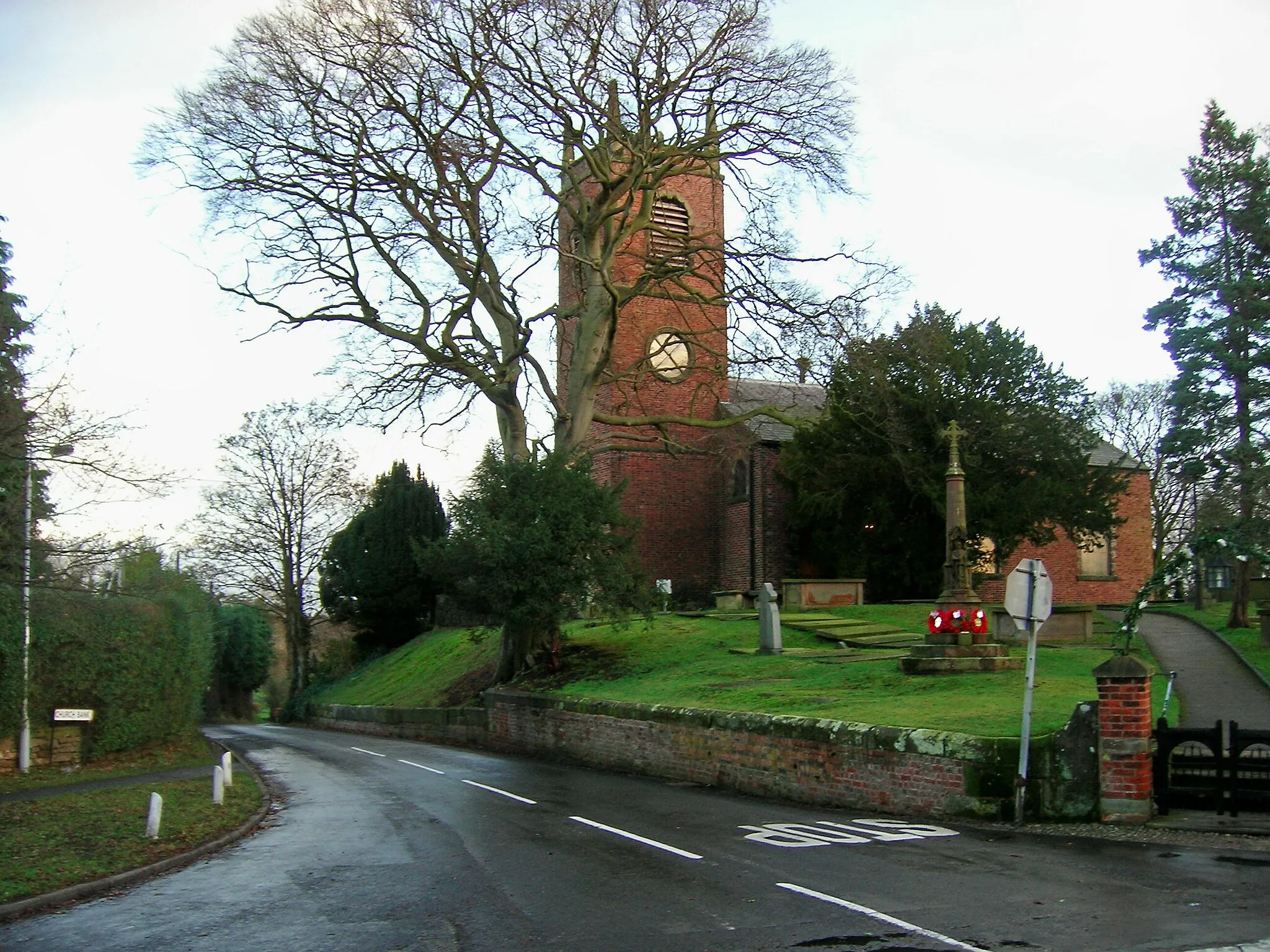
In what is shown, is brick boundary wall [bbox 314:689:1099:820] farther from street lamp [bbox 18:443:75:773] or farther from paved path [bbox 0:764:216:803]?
street lamp [bbox 18:443:75:773]

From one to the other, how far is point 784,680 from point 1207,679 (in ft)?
26.7

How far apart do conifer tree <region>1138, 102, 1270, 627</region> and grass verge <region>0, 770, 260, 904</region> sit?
2333 centimetres

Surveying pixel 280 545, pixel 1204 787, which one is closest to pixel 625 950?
pixel 1204 787

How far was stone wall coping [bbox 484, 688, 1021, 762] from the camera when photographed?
468 inches

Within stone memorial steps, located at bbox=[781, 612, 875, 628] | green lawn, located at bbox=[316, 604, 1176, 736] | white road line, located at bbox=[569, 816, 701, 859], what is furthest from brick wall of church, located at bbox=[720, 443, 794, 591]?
white road line, located at bbox=[569, 816, 701, 859]

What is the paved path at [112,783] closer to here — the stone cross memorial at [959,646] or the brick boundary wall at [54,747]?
the brick boundary wall at [54,747]

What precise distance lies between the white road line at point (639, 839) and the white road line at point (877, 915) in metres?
1.58

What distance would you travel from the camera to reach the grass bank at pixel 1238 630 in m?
22.9

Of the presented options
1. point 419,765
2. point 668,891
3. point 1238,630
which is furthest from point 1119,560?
point 668,891

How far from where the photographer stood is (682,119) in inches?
918

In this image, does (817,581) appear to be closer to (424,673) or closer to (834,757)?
(424,673)

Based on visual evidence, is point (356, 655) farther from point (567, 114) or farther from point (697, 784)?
point (697, 784)

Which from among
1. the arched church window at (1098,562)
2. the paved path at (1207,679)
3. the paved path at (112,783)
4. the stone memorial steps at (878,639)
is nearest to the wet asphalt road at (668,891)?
the paved path at (112,783)

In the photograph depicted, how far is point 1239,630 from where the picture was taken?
28.6 m
